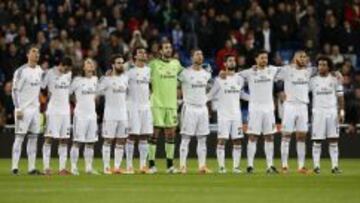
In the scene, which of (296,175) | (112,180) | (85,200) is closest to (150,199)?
(85,200)

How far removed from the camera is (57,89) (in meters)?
26.7

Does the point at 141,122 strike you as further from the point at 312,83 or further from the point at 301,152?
the point at 312,83

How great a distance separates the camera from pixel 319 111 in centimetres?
2719

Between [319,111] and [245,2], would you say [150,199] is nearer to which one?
[319,111]

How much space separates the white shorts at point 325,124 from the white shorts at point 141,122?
3.58 m

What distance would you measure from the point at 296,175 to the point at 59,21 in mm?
13668

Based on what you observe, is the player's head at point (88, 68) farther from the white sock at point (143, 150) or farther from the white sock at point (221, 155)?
the white sock at point (221, 155)

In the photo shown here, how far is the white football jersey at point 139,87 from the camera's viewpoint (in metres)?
27.2

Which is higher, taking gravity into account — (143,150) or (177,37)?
(177,37)

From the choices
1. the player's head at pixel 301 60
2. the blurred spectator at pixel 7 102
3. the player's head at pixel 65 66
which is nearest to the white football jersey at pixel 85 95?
the player's head at pixel 65 66

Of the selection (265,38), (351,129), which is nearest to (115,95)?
(351,129)

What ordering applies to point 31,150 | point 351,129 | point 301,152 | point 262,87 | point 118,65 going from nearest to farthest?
point 31,150 < point 118,65 < point 301,152 < point 262,87 < point 351,129

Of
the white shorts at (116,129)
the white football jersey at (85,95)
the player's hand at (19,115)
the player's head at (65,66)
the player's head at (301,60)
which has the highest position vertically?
the player's head at (301,60)

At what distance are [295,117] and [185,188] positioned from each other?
560 cm
